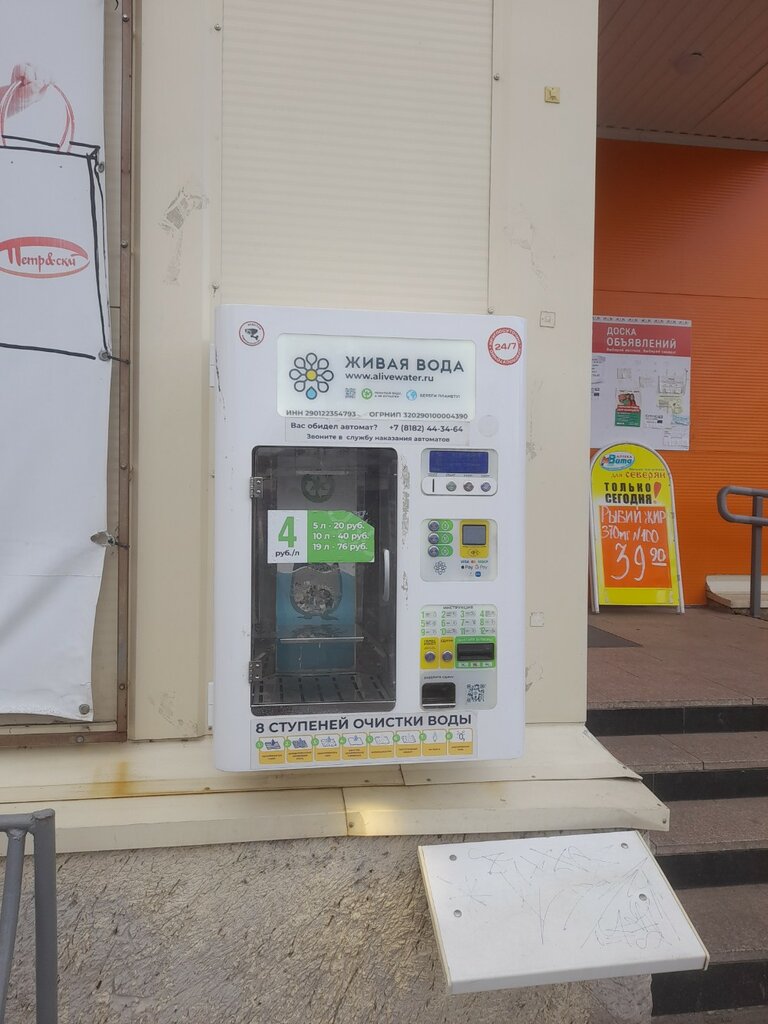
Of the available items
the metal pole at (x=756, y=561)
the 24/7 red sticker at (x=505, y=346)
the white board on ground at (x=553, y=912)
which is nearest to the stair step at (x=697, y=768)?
the white board on ground at (x=553, y=912)

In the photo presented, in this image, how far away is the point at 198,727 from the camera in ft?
7.81

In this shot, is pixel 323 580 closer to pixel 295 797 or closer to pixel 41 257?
pixel 295 797

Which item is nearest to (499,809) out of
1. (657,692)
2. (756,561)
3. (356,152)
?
(657,692)

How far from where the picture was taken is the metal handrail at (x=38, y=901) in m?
1.37

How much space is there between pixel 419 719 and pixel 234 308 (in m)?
1.23

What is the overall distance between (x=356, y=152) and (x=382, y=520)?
4.17ft

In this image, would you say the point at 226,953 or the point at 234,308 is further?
the point at 226,953

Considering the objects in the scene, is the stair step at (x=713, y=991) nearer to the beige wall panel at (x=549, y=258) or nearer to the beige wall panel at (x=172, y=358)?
the beige wall panel at (x=549, y=258)

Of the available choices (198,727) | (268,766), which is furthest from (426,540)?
(198,727)

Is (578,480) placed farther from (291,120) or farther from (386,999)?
(386,999)

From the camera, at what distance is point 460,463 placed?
204 centimetres

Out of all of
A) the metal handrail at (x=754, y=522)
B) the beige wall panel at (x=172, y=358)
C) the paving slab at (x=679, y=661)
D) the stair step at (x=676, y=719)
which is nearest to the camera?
the beige wall panel at (x=172, y=358)

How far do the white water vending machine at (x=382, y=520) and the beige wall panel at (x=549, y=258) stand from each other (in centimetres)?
48

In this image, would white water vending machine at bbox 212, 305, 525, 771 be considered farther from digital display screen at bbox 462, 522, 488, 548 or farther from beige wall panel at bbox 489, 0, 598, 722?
beige wall panel at bbox 489, 0, 598, 722
